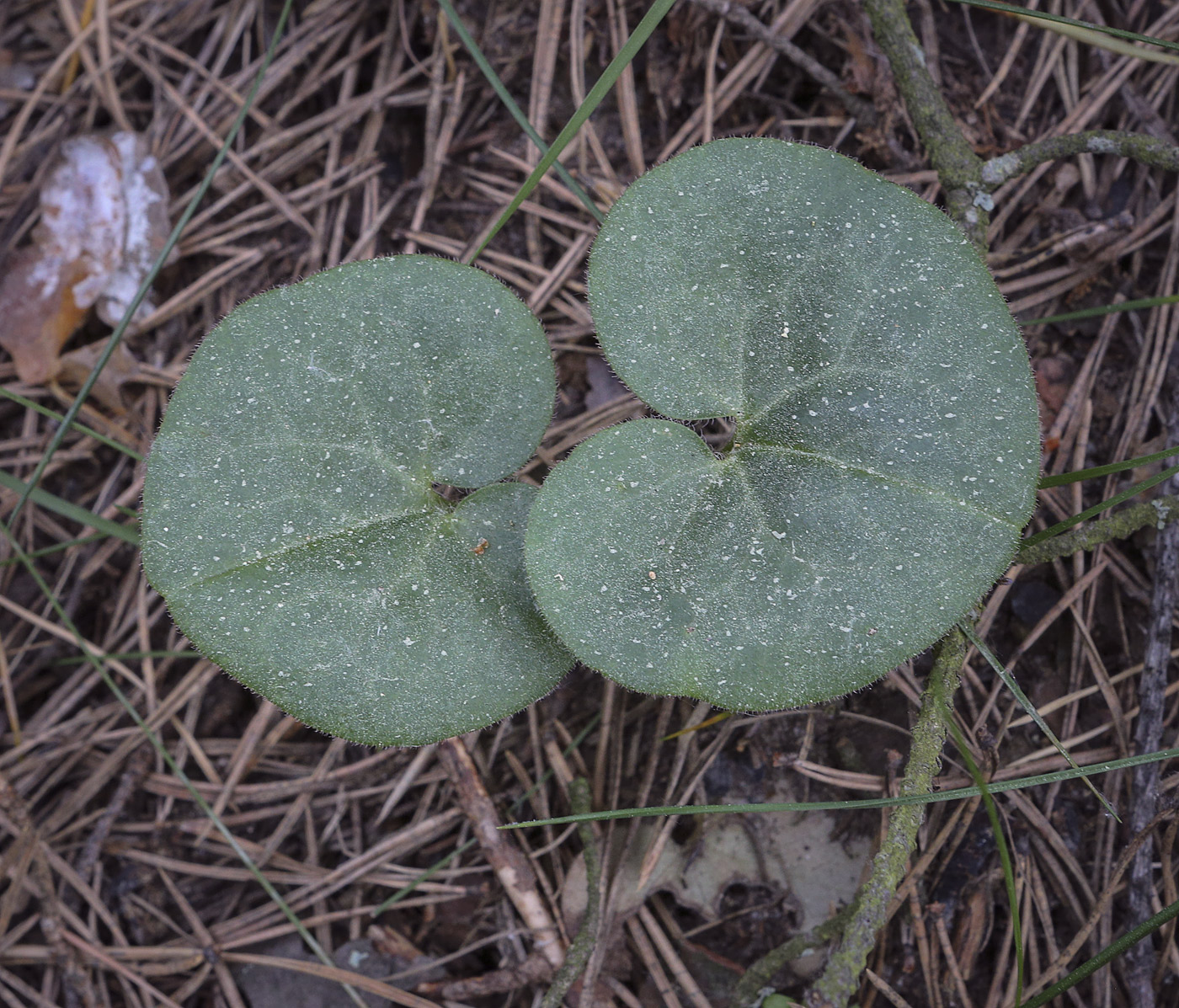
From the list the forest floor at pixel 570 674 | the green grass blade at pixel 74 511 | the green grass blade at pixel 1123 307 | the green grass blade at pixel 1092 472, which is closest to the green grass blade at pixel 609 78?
the forest floor at pixel 570 674

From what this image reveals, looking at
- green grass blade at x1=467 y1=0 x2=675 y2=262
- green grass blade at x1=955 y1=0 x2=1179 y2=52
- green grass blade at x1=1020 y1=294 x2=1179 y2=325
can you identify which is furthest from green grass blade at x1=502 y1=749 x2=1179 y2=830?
green grass blade at x1=955 y1=0 x2=1179 y2=52

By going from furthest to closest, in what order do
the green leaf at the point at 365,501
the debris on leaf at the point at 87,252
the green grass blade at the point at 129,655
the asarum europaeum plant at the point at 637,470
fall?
the debris on leaf at the point at 87,252 < the green grass blade at the point at 129,655 < the green leaf at the point at 365,501 < the asarum europaeum plant at the point at 637,470

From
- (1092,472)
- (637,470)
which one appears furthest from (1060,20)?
(637,470)

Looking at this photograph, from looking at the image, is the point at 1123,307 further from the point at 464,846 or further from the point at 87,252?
the point at 87,252

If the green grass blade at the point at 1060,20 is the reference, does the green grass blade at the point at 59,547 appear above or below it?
below

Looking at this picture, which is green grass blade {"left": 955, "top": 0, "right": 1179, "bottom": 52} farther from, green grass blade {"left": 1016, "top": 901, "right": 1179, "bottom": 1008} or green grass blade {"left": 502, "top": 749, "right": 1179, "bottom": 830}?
green grass blade {"left": 1016, "top": 901, "right": 1179, "bottom": 1008}

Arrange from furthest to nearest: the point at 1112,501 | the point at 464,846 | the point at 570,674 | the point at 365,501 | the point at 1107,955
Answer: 1. the point at 570,674
2. the point at 464,846
3. the point at 365,501
4. the point at 1112,501
5. the point at 1107,955

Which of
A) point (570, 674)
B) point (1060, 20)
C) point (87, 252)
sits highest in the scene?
point (1060, 20)

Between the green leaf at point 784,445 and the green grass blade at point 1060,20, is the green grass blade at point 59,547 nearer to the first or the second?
the green leaf at point 784,445
